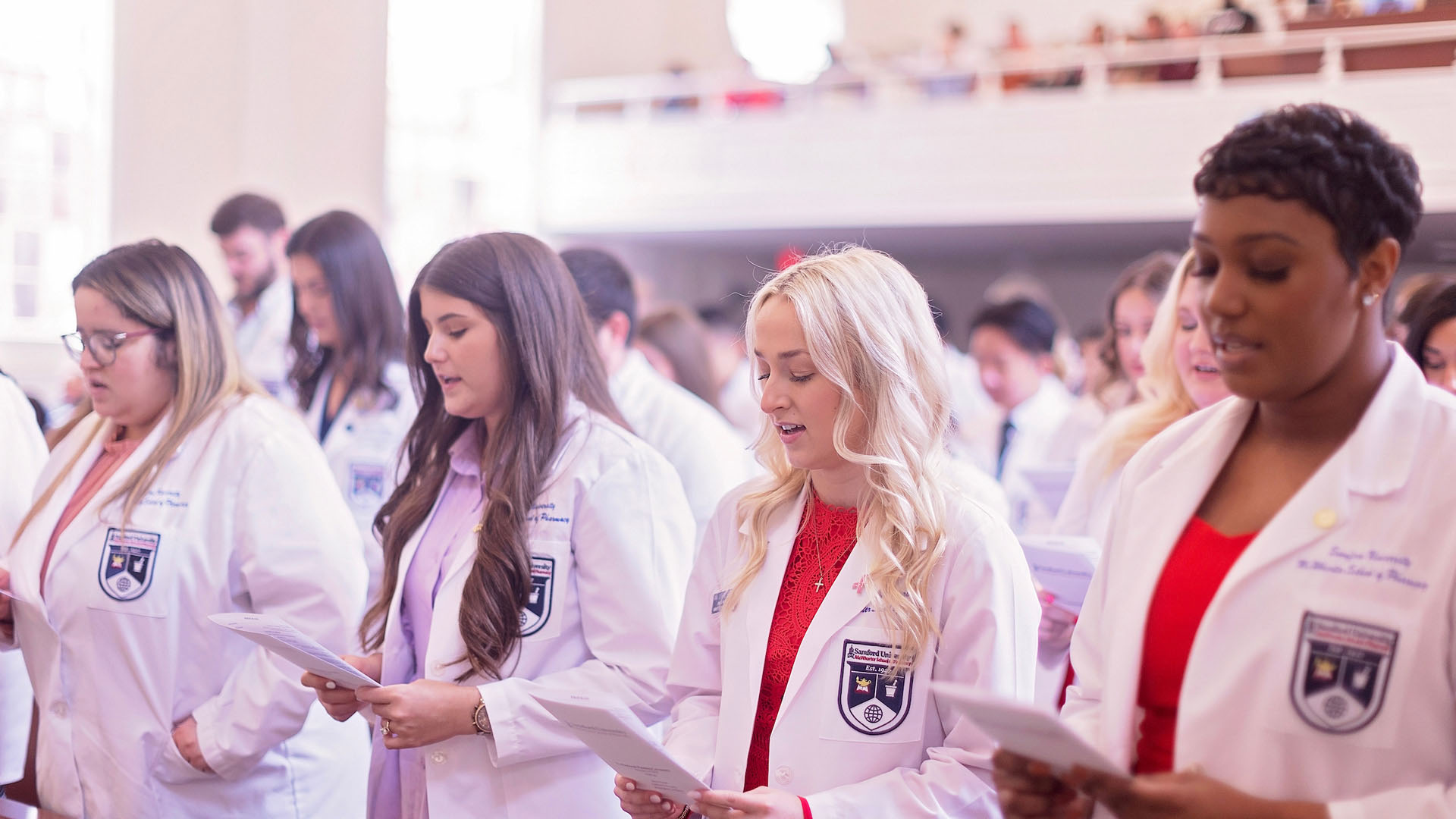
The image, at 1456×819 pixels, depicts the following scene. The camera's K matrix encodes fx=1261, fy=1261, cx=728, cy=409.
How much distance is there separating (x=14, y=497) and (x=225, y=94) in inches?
203

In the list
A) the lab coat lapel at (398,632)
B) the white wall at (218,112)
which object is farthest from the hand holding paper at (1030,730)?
the white wall at (218,112)

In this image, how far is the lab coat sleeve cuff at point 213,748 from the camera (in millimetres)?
2453

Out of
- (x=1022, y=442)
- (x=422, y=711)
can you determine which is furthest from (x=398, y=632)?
(x=1022, y=442)

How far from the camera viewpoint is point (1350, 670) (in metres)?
1.27

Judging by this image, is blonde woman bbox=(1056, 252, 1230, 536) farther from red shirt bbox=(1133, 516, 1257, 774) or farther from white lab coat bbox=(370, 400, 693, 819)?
red shirt bbox=(1133, 516, 1257, 774)

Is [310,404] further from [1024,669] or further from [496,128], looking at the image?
[496,128]

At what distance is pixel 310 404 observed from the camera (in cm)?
406

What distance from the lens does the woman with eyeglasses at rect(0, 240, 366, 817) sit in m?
2.50

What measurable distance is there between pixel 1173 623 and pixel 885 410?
612 mm

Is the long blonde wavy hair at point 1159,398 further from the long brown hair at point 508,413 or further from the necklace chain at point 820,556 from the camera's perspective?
the long brown hair at point 508,413

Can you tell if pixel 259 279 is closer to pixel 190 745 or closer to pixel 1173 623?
pixel 190 745

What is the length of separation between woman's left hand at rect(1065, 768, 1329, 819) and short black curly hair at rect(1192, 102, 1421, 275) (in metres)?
0.54

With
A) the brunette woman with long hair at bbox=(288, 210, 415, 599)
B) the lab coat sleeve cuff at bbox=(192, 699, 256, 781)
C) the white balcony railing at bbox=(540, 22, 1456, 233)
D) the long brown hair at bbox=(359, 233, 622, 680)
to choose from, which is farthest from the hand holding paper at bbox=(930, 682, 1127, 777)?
the white balcony railing at bbox=(540, 22, 1456, 233)

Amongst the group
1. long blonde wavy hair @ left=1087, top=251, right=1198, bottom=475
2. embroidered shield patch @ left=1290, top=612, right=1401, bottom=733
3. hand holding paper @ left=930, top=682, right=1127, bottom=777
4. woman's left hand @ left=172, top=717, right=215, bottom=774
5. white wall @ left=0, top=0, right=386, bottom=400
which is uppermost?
white wall @ left=0, top=0, right=386, bottom=400
